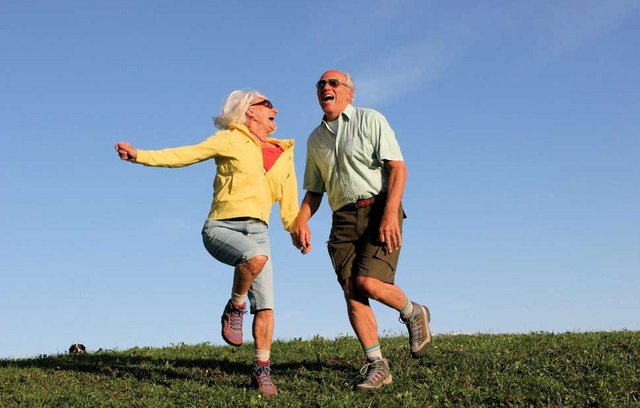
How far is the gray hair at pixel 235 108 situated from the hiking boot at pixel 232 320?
83.9 inches

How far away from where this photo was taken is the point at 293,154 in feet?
30.1

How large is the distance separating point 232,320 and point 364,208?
214 centimetres

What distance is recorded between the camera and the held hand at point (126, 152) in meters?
7.98

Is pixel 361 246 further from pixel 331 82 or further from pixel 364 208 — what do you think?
pixel 331 82

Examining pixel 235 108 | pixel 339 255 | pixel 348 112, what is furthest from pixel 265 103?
pixel 339 255

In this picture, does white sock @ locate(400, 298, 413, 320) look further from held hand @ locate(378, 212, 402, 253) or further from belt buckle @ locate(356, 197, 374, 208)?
belt buckle @ locate(356, 197, 374, 208)

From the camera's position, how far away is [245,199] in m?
8.48

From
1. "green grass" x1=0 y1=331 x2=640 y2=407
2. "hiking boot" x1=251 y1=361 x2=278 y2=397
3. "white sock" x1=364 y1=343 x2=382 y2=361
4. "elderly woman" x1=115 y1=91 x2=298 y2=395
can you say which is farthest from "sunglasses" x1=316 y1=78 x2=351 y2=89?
"green grass" x1=0 y1=331 x2=640 y2=407

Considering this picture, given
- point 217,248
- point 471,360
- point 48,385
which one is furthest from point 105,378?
point 471,360

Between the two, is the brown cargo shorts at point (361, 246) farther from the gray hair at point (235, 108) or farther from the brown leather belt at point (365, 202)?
the gray hair at point (235, 108)

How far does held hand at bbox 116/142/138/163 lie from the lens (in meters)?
7.98

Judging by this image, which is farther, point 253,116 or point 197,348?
point 197,348

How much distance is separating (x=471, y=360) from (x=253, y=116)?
14.2 feet

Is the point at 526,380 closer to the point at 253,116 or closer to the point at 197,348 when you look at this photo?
the point at 253,116
